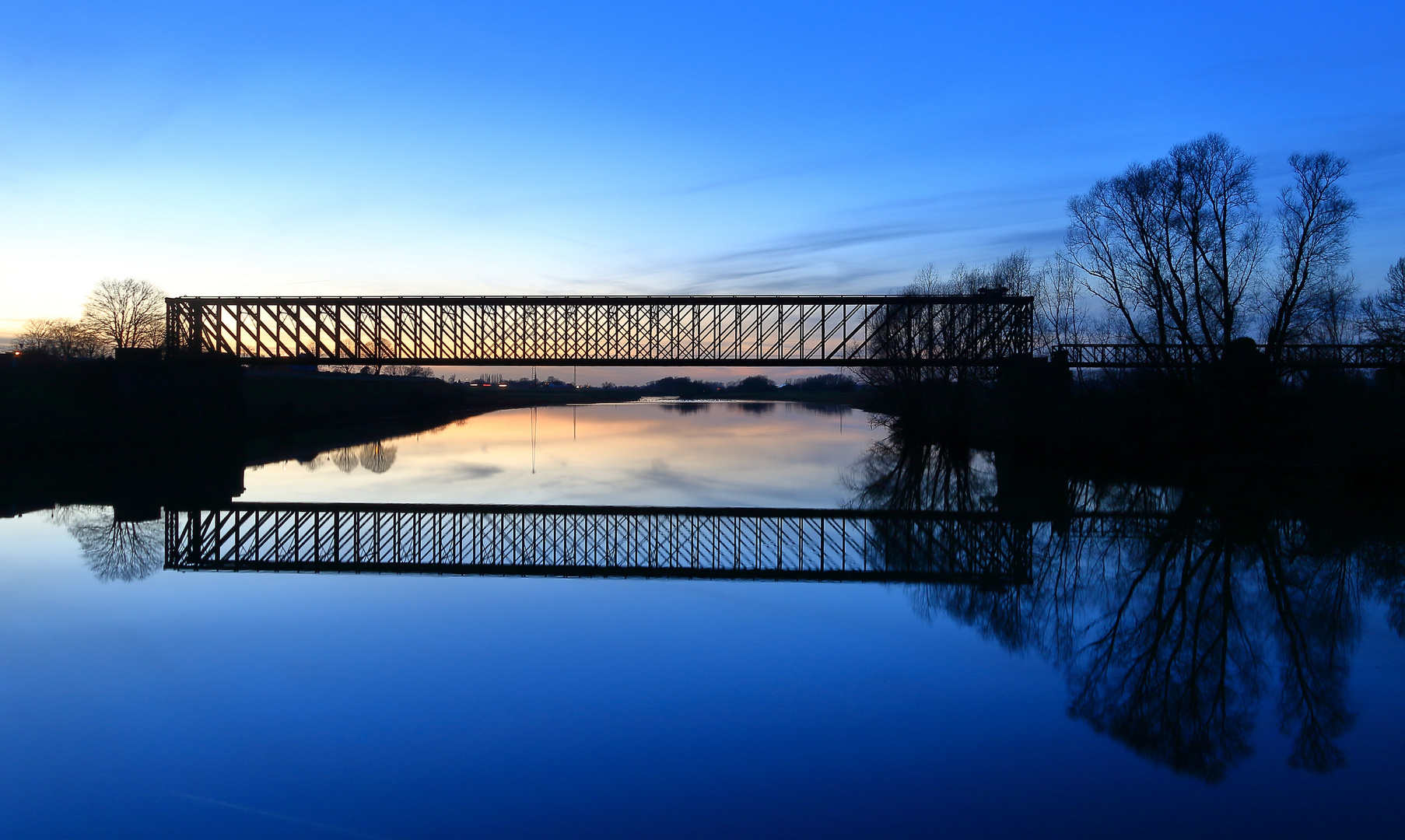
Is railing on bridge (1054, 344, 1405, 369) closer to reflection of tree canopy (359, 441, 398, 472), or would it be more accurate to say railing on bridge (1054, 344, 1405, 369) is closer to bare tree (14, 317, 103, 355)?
reflection of tree canopy (359, 441, 398, 472)

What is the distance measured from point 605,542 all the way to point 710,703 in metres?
12.7

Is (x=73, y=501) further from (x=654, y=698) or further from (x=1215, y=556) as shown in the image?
(x=1215, y=556)

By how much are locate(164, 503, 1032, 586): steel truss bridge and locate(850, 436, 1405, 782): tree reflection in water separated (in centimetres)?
110

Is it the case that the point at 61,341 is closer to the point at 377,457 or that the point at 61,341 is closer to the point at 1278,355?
the point at 377,457

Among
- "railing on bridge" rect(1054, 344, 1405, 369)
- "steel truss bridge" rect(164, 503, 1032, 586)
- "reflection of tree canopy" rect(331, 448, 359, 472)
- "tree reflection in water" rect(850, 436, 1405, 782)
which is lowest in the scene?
"steel truss bridge" rect(164, 503, 1032, 586)

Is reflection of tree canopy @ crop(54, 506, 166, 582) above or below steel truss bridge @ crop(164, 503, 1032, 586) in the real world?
above

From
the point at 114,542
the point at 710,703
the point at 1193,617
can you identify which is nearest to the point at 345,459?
the point at 114,542

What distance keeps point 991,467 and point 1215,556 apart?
77.5 feet

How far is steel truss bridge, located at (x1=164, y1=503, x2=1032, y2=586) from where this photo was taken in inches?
756

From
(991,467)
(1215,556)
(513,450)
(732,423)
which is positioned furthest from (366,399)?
(1215,556)

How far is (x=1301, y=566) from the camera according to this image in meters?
18.0

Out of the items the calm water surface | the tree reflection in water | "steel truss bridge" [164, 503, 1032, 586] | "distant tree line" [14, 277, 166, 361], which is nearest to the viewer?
the calm water surface

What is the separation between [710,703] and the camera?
1039cm

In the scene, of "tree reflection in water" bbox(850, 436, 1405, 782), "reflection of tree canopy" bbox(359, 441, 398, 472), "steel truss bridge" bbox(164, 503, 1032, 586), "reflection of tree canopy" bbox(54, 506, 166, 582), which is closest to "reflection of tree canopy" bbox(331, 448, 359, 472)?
"reflection of tree canopy" bbox(359, 441, 398, 472)
